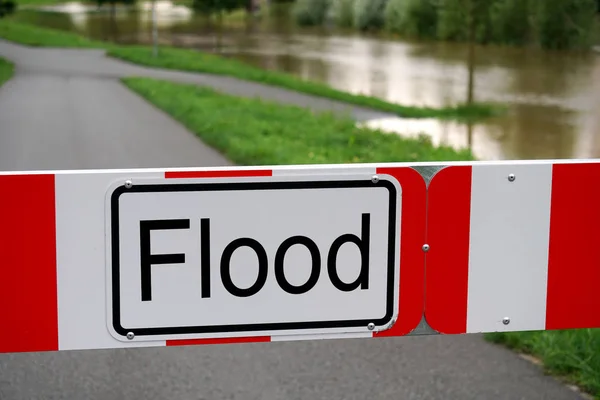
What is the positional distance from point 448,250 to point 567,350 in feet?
5.78

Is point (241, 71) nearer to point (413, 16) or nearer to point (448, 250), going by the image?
point (413, 16)

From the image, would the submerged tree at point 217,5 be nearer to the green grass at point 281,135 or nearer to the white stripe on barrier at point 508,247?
the green grass at point 281,135

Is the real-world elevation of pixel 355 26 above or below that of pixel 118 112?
above

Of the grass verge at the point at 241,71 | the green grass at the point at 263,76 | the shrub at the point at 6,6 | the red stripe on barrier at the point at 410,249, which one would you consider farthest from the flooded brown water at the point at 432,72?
the red stripe on barrier at the point at 410,249

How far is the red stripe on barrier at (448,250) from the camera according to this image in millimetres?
2480

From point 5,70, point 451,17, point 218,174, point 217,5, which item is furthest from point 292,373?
point 451,17

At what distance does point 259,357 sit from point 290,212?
→ 1.85 m

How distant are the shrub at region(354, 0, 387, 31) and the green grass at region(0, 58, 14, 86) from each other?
28.1ft

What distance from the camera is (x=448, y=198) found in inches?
97.7

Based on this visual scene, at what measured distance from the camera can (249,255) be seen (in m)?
2.41

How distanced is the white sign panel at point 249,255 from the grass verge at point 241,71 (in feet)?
27.2

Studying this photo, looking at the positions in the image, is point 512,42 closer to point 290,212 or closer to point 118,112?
point 118,112

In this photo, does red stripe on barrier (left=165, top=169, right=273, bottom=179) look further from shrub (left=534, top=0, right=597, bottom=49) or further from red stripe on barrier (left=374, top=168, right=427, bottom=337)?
shrub (left=534, top=0, right=597, bottom=49)

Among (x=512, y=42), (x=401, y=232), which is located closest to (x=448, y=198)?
(x=401, y=232)
